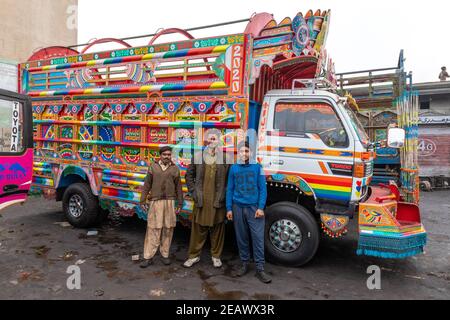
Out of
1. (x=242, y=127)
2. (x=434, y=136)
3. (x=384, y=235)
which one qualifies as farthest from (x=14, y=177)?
(x=434, y=136)

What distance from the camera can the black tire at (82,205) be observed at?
5.91 m

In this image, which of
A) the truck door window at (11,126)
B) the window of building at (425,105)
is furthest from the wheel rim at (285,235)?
the window of building at (425,105)

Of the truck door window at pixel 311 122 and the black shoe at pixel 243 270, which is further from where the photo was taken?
the truck door window at pixel 311 122

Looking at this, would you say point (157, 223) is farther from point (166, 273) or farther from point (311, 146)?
point (311, 146)

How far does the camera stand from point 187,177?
174 inches

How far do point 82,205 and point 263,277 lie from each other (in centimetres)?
370

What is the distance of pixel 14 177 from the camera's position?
4.21 metres

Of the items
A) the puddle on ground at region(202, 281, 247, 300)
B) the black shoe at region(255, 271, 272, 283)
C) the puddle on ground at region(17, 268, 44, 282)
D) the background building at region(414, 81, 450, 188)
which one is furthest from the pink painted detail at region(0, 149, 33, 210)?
the background building at region(414, 81, 450, 188)

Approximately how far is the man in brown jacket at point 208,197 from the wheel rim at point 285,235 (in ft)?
2.29

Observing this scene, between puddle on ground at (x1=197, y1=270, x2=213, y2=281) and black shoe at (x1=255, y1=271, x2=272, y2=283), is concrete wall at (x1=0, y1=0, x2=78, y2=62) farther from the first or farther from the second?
black shoe at (x1=255, y1=271, x2=272, y2=283)

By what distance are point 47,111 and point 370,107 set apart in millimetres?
7676

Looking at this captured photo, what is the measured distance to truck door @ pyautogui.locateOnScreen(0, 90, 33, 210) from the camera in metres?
4.09

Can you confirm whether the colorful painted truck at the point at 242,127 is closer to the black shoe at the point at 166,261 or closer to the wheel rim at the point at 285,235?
the wheel rim at the point at 285,235
